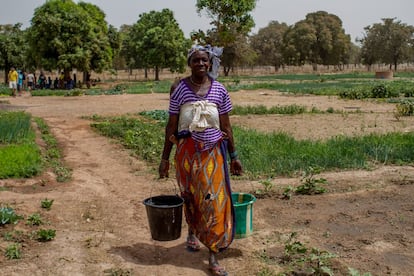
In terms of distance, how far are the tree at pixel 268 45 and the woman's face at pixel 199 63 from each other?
72274 millimetres

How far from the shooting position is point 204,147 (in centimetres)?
391

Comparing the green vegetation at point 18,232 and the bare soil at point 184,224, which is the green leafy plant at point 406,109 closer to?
the bare soil at point 184,224

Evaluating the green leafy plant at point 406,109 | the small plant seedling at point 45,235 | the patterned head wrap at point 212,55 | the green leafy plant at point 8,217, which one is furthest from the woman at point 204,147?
the green leafy plant at point 406,109

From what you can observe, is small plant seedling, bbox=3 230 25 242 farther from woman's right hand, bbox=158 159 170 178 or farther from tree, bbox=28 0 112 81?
tree, bbox=28 0 112 81

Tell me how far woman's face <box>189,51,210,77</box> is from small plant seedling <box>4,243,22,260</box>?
222 centimetres

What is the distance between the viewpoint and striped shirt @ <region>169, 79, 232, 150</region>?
12.9 feet

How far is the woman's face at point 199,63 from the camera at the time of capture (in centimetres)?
394

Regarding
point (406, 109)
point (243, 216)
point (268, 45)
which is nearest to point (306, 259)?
point (243, 216)

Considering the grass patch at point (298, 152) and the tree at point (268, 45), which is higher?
the tree at point (268, 45)

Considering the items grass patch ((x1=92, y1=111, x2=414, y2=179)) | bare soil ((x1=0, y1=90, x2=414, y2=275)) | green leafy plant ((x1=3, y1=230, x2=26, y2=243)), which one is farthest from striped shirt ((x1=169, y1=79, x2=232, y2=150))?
grass patch ((x1=92, y1=111, x2=414, y2=179))

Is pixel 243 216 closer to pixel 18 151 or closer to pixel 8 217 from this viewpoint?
pixel 8 217

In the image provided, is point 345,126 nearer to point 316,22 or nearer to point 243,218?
point 243,218

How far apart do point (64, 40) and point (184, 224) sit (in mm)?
29011

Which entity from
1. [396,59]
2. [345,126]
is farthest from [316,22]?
[345,126]
